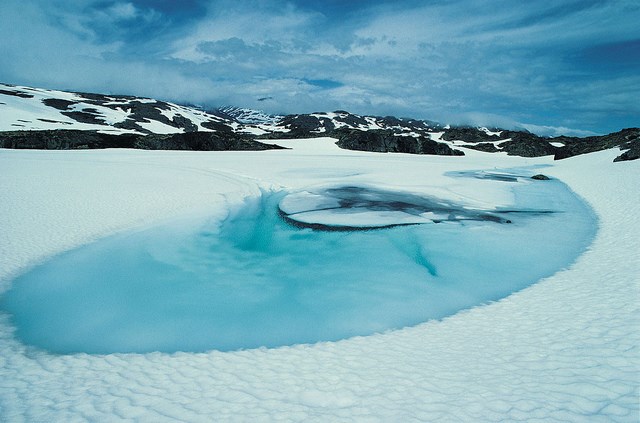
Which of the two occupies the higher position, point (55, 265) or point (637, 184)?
point (637, 184)

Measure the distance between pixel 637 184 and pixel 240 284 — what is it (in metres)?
17.6

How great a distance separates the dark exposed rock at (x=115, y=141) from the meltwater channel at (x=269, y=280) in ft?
106

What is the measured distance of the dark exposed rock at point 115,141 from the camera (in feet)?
Result: 109

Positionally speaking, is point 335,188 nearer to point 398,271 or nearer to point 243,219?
point 243,219

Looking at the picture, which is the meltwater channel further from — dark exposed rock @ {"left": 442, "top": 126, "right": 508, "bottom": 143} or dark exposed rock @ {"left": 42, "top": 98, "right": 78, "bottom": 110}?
dark exposed rock @ {"left": 42, "top": 98, "right": 78, "bottom": 110}

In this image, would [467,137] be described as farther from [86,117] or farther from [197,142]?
[86,117]

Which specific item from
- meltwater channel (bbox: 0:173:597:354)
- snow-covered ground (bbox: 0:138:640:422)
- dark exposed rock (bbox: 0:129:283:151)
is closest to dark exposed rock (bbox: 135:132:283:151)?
dark exposed rock (bbox: 0:129:283:151)

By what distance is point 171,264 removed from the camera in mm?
7410

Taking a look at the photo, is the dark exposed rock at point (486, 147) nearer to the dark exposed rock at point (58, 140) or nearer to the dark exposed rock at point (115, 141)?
the dark exposed rock at point (115, 141)

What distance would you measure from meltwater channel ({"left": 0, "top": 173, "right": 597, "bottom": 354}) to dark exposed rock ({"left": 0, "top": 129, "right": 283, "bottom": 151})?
3226 centimetres

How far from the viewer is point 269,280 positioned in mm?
6879

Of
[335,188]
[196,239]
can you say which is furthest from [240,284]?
[335,188]

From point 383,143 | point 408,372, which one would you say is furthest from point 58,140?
→ point 408,372

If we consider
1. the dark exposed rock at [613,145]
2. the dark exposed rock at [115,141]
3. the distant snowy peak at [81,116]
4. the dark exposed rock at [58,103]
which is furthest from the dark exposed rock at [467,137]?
the dark exposed rock at [58,103]
